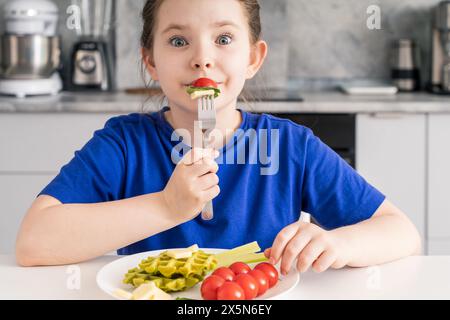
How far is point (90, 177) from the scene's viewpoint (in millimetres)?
1457

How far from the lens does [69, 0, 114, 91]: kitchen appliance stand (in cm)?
317

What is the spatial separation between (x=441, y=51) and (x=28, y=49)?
1591 mm

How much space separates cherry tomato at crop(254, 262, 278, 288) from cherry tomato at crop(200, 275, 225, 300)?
78 millimetres

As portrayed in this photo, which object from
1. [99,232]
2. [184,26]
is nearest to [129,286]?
[99,232]

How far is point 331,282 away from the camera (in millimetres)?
1161

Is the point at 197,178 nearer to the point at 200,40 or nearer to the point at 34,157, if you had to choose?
the point at 200,40

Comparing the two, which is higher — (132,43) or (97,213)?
(132,43)

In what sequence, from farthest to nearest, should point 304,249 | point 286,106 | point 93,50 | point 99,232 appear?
1. point 93,50
2. point 286,106
3. point 99,232
4. point 304,249

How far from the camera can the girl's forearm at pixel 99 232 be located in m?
1.24

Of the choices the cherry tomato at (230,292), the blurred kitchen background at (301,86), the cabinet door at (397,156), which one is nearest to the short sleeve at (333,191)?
the cherry tomato at (230,292)

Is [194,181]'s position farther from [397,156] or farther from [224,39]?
[397,156]
